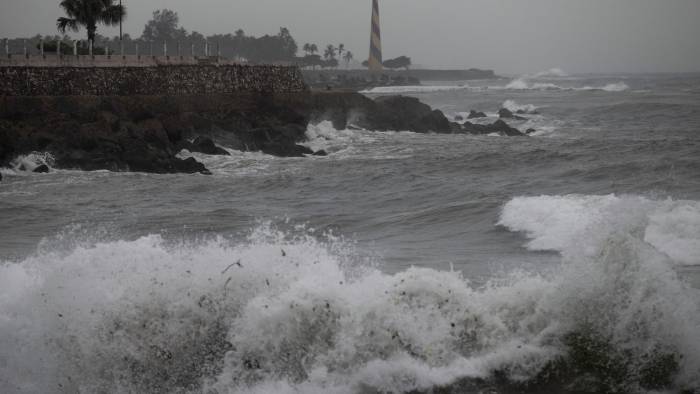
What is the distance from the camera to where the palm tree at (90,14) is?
31625 millimetres

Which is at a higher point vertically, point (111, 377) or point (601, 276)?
point (601, 276)

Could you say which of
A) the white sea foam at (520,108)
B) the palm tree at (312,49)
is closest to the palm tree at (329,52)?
the palm tree at (312,49)

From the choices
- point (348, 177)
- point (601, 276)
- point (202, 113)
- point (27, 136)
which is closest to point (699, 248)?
point (601, 276)

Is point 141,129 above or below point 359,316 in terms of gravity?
above

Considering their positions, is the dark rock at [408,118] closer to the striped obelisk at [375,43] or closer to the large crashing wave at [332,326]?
the large crashing wave at [332,326]

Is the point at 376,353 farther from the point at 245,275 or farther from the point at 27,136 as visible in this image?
the point at 27,136

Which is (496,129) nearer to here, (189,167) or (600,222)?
(189,167)

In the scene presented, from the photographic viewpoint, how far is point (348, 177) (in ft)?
61.4

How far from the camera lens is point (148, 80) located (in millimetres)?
27453

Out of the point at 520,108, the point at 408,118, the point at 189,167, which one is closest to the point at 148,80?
the point at 189,167

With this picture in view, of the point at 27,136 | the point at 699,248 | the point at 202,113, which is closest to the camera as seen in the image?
the point at 699,248

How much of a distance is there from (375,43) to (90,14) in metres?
46.5

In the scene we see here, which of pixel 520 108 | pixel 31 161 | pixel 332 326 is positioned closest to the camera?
pixel 332 326

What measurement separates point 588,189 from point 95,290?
10612mm
